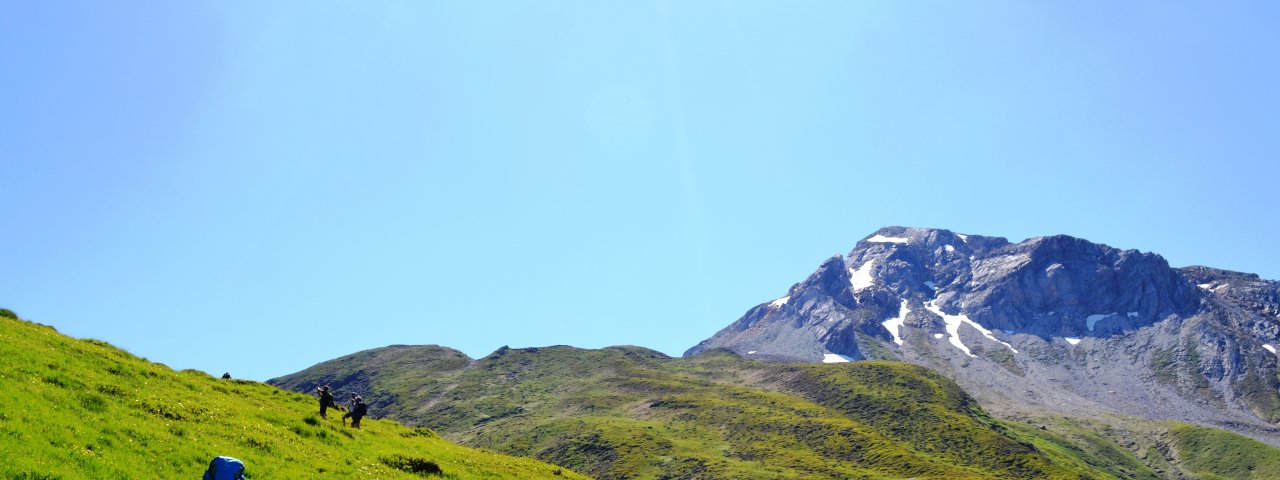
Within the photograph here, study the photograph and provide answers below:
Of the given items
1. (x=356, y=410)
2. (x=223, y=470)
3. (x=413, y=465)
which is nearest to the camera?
(x=223, y=470)

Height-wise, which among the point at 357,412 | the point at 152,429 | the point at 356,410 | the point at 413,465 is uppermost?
the point at 356,410

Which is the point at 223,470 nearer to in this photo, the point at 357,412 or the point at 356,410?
the point at 356,410

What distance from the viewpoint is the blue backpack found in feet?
76.1

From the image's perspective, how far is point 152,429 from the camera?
33656 millimetres

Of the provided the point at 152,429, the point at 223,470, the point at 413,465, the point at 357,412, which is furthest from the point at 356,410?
the point at 223,470

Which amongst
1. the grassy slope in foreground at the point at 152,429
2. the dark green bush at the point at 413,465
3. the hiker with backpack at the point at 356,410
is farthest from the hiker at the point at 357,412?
the dark green bush at the point at 413,465

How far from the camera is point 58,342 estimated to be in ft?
145

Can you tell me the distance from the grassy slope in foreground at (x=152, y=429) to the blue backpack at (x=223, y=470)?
6398 millimetres

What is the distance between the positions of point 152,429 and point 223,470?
44.4 ft

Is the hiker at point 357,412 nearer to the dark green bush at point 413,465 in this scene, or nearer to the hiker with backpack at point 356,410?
the hiker with backpack at point 356,410

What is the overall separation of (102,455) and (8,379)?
28.0ft

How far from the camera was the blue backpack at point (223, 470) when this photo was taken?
76.1 feet

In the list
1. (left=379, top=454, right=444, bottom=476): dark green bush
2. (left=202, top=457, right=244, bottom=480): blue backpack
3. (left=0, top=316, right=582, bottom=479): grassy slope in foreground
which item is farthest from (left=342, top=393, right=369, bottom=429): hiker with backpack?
(left=202, top=457, right=244, bottom=480): blue backpack

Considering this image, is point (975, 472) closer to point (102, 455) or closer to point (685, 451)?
point (685, 451)
